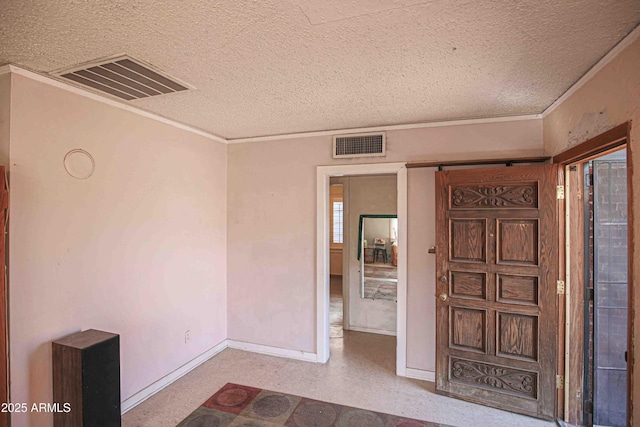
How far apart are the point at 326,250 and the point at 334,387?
1.36 metres

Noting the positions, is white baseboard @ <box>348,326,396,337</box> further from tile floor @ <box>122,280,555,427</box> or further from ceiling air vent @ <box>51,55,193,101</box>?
ceiling air vent @ <box>51,55,193,101</box>

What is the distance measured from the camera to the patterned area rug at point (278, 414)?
2.38 meters

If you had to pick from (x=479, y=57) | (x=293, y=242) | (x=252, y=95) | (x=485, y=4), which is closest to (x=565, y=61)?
(x=479, y=57)

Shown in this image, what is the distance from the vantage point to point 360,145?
3.23 meters

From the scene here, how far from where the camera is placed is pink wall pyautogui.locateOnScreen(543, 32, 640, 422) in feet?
4.99

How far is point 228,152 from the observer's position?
381 centimetres

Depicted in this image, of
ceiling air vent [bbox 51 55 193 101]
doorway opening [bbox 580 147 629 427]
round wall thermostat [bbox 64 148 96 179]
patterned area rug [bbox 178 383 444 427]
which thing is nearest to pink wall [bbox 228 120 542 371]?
doorway opening [bbox 580 147 629 427]

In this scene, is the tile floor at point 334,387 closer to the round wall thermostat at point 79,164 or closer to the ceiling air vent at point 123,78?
the round wall thermostat at point 79,164

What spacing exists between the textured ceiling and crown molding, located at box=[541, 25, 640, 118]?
1.4 inches

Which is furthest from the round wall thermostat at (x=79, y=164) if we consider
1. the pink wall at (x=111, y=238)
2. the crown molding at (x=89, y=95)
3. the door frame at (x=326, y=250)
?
the door frame at (x=326, y=250)

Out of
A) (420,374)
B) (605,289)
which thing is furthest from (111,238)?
(605,289)

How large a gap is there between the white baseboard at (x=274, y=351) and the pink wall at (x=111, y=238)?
0.79ft

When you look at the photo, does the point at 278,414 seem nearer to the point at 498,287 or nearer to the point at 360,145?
the point at 498,287

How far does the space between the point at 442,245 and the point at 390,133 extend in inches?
49.1
